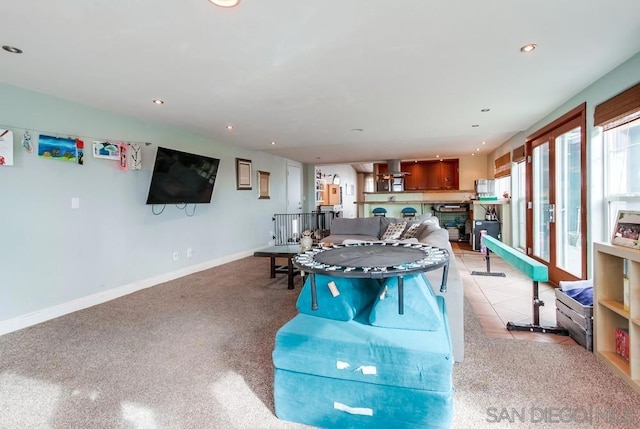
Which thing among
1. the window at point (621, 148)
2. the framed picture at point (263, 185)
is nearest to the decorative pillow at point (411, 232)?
the window at point (621, 148)

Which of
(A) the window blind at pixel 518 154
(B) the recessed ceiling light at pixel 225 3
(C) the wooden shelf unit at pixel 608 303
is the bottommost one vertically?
(C) the wooden shelf unit at pixel 608 303

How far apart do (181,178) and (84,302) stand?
1847mm

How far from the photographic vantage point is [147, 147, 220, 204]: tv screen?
4.00 metres

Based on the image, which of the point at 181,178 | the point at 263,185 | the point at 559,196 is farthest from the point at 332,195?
the point at 559,196

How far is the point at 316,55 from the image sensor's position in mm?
2314

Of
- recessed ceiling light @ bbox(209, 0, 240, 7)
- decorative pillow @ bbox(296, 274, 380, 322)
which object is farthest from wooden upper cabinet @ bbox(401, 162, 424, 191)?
recessed ceiling light @ bbox(209, 0, 240, 7)

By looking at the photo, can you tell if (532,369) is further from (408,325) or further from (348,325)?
(348,325)

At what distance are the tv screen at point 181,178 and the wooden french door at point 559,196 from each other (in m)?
4.58

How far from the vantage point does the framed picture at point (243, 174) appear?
19.7 ft

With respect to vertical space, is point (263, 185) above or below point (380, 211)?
above

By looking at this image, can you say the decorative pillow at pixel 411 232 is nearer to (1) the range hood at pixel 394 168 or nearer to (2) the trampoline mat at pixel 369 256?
(2) the trampoline mat at pixel 369 256

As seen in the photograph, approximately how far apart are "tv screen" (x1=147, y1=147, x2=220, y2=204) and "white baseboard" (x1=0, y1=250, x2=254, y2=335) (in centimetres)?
105

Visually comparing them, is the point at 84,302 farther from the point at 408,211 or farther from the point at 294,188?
the point at 408,211

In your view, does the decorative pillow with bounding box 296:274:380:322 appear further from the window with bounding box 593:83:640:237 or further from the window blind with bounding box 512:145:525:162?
the window blind with bounding box 512:145:525:162
